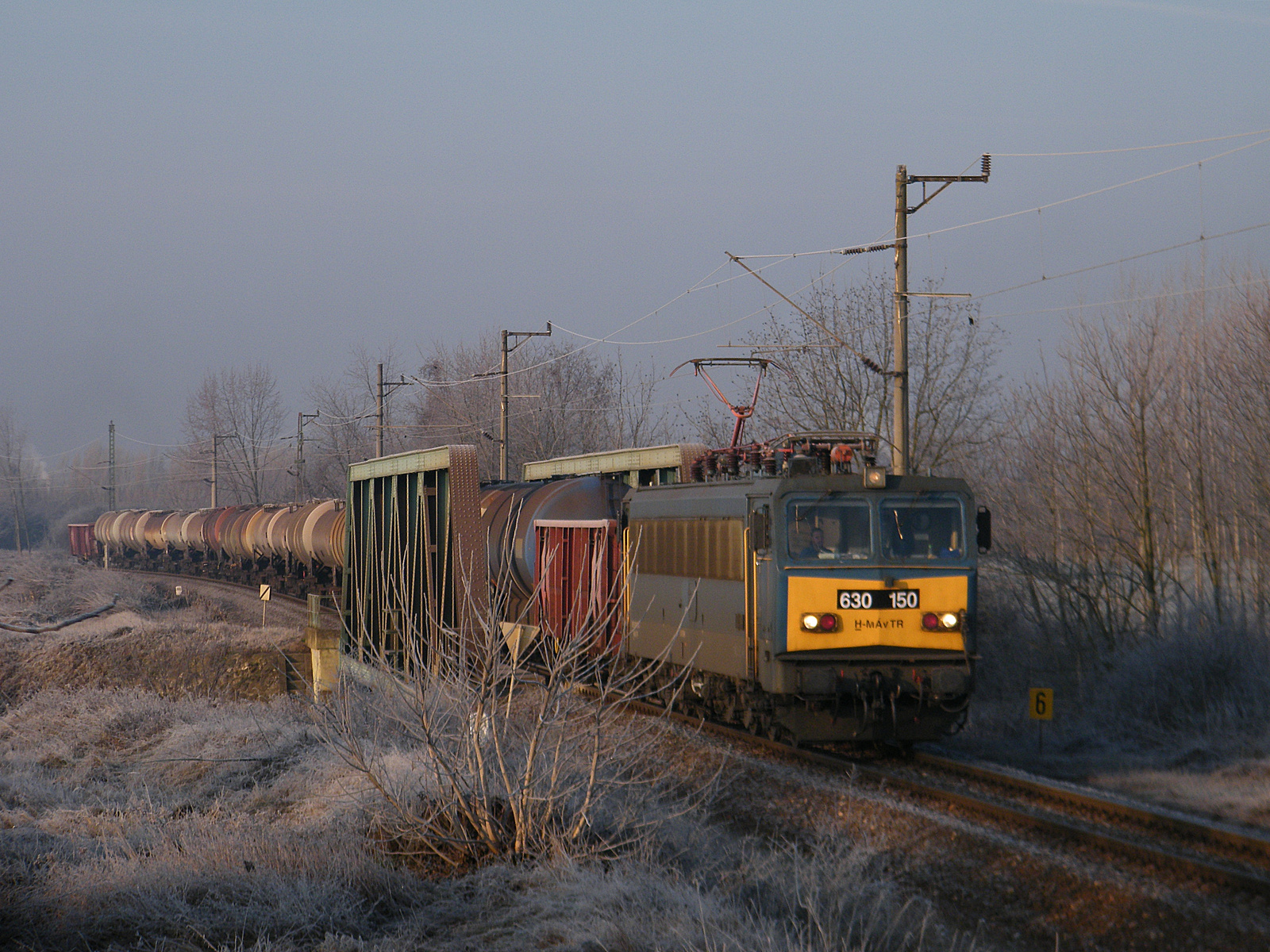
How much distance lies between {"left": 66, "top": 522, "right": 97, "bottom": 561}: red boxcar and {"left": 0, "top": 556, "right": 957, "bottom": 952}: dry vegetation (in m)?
56.1

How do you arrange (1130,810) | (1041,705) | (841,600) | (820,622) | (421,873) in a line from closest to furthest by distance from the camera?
(421,873)
(1130,810)
(820,622)
(841,600)
(1041,705)

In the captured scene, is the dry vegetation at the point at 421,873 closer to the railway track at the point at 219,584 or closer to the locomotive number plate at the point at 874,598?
the locomotive number plate at the point at 874,598

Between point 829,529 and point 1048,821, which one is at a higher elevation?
point 829,529

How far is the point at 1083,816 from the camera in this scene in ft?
30.8

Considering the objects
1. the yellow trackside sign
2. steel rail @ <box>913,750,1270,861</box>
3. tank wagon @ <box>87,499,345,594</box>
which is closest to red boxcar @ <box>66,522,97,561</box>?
tank wagon @ <box>87,499,345,594</box>

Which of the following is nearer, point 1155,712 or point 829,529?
point 829,529

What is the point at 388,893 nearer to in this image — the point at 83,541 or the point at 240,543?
the point at 240,543

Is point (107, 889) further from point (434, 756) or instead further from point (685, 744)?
point (685, 744)

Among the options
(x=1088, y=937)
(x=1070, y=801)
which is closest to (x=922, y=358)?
(x=1070, y=801)

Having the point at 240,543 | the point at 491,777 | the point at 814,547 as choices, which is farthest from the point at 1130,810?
the point at 240,543

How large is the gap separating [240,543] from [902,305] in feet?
97.6

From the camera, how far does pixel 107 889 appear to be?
24.3 feet

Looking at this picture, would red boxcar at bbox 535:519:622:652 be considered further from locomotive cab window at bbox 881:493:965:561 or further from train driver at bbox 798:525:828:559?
locomotive cab window at bbox 881:493:965:561

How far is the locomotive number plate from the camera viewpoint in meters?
11.4
